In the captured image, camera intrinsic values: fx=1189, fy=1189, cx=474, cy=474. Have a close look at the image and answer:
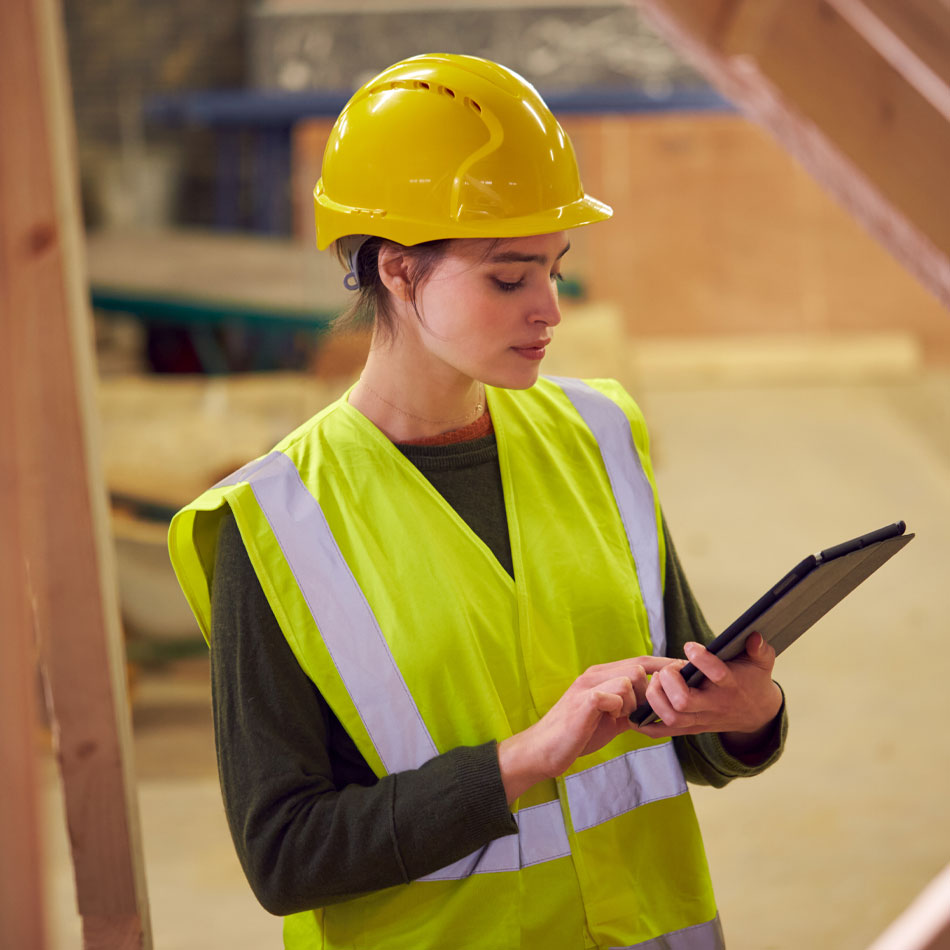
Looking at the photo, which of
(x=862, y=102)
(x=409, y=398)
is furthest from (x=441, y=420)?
(x=862, y=102)

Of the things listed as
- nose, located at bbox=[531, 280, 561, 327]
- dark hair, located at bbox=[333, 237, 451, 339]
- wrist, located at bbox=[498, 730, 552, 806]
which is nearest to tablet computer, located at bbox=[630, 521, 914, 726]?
wrist, located at bbox=[498, 730, 552, 806]

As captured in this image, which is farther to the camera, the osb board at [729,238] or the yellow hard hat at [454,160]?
the osb board at [729,238]

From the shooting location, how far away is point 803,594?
1.38 meters

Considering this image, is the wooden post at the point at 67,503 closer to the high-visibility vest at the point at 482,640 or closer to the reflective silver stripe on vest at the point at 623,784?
the high-visibility vest at the point at 482,640

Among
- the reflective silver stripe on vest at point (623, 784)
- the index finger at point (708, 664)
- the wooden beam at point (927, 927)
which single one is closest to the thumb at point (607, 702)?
the index finger at point (708, 664)

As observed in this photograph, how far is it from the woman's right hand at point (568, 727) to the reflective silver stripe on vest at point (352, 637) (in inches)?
4.7

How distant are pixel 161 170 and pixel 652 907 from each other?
471 inches

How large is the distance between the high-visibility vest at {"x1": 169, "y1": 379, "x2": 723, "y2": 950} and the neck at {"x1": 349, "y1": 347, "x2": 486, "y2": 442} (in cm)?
4

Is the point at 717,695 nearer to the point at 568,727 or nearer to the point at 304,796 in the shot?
the point at 568,727

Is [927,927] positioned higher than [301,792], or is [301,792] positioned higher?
[301,792]

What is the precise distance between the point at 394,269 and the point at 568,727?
638mm

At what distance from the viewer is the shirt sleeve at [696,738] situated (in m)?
1.69

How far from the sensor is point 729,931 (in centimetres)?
371

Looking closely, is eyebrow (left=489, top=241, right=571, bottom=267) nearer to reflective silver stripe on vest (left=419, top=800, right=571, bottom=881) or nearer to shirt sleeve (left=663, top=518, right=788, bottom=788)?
shirt sleeve (left=663, top=518, right=788, bottom=788)
